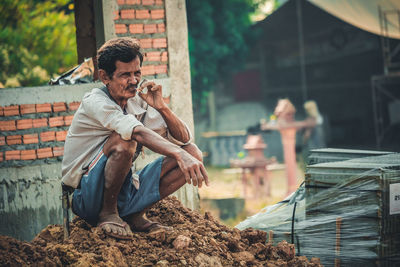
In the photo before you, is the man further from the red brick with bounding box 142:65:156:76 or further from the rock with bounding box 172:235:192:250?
the red brick with bounding box 142:65:156:76

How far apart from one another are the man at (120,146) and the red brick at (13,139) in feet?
Answer: 4.13

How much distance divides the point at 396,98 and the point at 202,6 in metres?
5.77

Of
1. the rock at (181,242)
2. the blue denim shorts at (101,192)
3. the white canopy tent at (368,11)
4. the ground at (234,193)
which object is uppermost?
the white canopy tent at (368,11)

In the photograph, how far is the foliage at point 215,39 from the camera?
14.8 meters

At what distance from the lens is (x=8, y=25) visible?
13.1 m

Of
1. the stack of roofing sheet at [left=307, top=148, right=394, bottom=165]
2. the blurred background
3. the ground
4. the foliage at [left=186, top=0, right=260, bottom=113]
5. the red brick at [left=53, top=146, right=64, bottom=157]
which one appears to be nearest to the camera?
the stack of roofing sheet at [left=307, top=148, right=394, bottom=165]

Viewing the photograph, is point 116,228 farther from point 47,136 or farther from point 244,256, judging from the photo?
point 47,136

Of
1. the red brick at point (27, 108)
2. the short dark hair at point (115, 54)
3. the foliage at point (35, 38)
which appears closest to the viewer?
the short dark hair at point (115, 54)

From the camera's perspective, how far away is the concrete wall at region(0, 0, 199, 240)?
4.19 metres

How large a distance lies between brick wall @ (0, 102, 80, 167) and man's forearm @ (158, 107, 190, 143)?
1.51 meters

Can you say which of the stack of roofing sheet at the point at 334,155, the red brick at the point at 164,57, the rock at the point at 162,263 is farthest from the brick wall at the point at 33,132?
the stack of roofing sheet at the point at 334,155

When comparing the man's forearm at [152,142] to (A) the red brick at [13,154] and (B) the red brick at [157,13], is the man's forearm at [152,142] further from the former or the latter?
(B) the red brick at [157,13]

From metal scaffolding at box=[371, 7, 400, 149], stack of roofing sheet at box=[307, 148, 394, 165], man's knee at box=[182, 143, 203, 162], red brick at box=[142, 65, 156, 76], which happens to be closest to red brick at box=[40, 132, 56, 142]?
red brick at box=[142, 65, 156, 76]

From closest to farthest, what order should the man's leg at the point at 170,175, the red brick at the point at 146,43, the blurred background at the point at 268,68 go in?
the man's leg at the point at 170,175 < the red brick at the point at 146,43 < the blurred background at the point at 268,68
